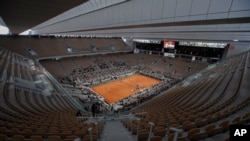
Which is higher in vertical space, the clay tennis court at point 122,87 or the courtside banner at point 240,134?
the clay tennis court at point 122,87

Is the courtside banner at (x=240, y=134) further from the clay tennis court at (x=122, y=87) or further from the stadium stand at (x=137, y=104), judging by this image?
the clay tennis court at (x=122, y=87)

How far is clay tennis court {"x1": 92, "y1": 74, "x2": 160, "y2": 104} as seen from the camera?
2980cm

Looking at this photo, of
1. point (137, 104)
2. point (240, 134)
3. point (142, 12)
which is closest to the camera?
point (240, 134)

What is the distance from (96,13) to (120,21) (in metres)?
2.63

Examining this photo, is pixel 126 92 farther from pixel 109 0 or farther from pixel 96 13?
pixel 109 0

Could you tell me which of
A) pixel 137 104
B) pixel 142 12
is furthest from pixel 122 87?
pixel 142 12

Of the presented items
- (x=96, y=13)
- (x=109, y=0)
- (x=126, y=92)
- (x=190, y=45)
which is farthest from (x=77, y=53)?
(x=109, y=0)

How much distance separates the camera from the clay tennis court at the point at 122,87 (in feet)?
97.8

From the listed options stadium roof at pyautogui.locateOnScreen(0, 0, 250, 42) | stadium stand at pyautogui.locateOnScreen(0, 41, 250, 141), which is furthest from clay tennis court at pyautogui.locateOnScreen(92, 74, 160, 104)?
stadium roof at pyautogui.locateOnScreen(0, 0, 250, 42)

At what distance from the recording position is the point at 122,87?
3428cm

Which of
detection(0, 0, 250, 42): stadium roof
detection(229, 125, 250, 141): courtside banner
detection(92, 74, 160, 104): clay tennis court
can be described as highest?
detection(0, 0, 250, 42): stadium roof

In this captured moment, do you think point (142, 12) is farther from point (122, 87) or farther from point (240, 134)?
point (122, 87)

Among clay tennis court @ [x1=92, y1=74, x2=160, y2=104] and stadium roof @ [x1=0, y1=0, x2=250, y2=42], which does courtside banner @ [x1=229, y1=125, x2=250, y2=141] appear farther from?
clay tennis court @ [x1=92, y1=74, x2=160, y2=104]

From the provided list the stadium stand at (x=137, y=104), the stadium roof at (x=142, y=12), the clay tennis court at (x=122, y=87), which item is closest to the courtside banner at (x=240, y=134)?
the stadium stand at (x=137, y=104)
